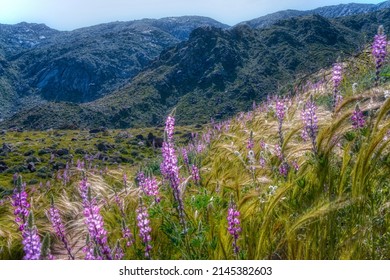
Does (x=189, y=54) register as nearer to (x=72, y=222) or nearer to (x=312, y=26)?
(x=312, y=26)

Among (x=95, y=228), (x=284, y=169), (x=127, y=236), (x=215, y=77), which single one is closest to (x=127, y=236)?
(x=127, y=236)

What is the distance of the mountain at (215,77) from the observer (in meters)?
138

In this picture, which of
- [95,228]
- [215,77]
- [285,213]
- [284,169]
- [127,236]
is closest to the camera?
[95,228]

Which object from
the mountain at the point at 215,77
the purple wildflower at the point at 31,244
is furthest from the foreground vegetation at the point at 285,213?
the mountain at the point at 215,77

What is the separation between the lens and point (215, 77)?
6703 inches

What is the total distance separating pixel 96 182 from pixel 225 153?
211cm

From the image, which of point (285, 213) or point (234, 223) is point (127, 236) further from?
point (285, 213)

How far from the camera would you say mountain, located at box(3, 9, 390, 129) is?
138 meters

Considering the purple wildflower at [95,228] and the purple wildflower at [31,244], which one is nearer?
the purple wildflower at [31,244]

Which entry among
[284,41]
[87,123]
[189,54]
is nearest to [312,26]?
[284,41]

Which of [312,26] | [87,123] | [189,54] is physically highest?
[312,26]

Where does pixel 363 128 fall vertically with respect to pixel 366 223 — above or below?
above

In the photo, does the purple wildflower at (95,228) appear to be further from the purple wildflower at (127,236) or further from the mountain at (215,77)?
the mountain at (215,77)

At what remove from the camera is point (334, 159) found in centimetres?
332
